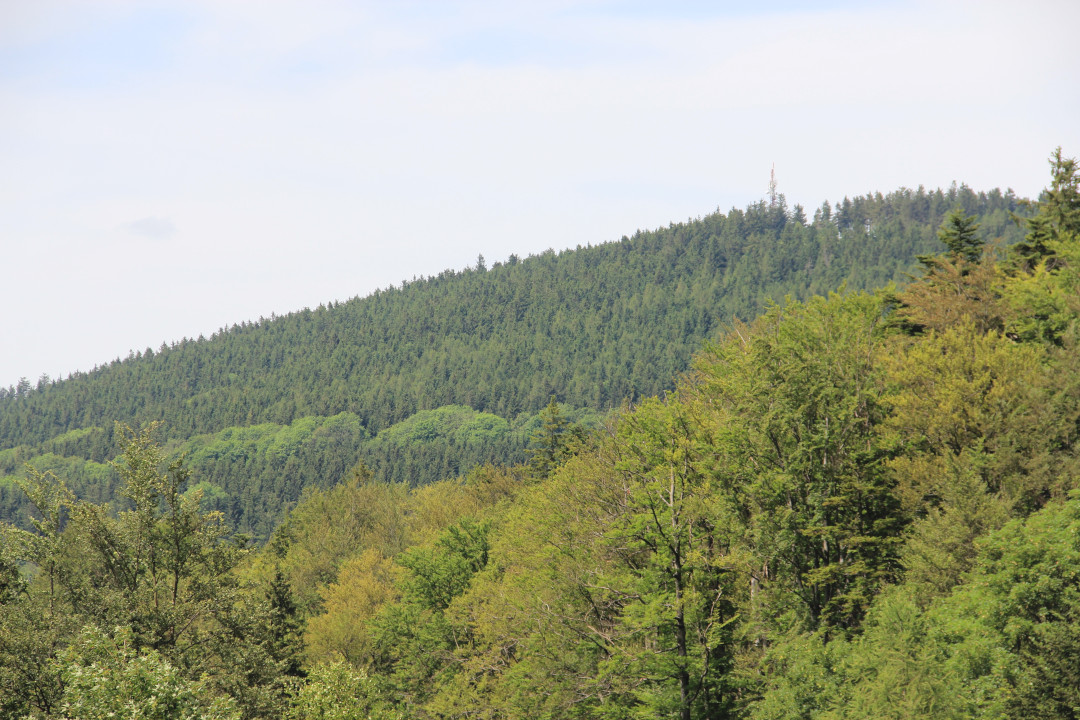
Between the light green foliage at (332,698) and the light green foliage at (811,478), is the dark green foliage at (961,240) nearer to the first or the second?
the light green foliage at (811,478)

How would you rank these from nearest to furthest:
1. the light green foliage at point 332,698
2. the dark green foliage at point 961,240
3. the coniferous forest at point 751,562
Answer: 1. the coniferous forest at point 751,562
2. the light green foliage at point 332,698
3. the dark green foliage at point 961,240

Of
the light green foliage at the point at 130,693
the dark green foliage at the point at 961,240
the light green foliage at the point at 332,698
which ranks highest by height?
the dark green foliage at the point at 961,240

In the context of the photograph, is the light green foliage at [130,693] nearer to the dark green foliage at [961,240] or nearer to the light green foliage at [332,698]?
the light green foliage at [332,698]

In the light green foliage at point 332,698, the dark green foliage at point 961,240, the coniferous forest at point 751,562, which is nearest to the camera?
the coniferous forest at point 751,562

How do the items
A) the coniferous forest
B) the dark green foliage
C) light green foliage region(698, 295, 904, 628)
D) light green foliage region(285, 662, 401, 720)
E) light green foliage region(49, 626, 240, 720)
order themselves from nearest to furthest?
1. light green foliage region(49, 626, 240, 720)
2. the coniferous forest
3. light green foliage region(285, 662, 401, 720)
4. light green foliage region(698, 295, 904, 628)
5. the dark green foliage

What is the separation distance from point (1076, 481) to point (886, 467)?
5.89 meters

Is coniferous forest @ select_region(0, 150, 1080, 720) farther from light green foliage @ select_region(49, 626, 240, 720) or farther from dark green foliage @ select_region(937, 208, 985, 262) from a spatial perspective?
dark green foliage @ select_region(937, 208, 985, 262)

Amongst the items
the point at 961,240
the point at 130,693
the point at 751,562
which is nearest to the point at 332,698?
the point at 130,693

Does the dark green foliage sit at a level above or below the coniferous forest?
above

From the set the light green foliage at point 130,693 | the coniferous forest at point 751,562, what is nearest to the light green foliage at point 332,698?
the coniferous forest at point 751,562

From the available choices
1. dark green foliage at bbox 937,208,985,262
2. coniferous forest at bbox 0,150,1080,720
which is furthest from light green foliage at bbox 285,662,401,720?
dark green foliage at bbox 937,208,985,262

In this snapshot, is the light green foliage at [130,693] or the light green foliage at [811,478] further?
the light green foliage at [811,478]

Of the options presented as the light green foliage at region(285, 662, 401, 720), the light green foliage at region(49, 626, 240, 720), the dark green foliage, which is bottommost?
the light green foliage at region(285, 662, 401, 720)

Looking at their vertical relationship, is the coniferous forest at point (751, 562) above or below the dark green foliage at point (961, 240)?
below
